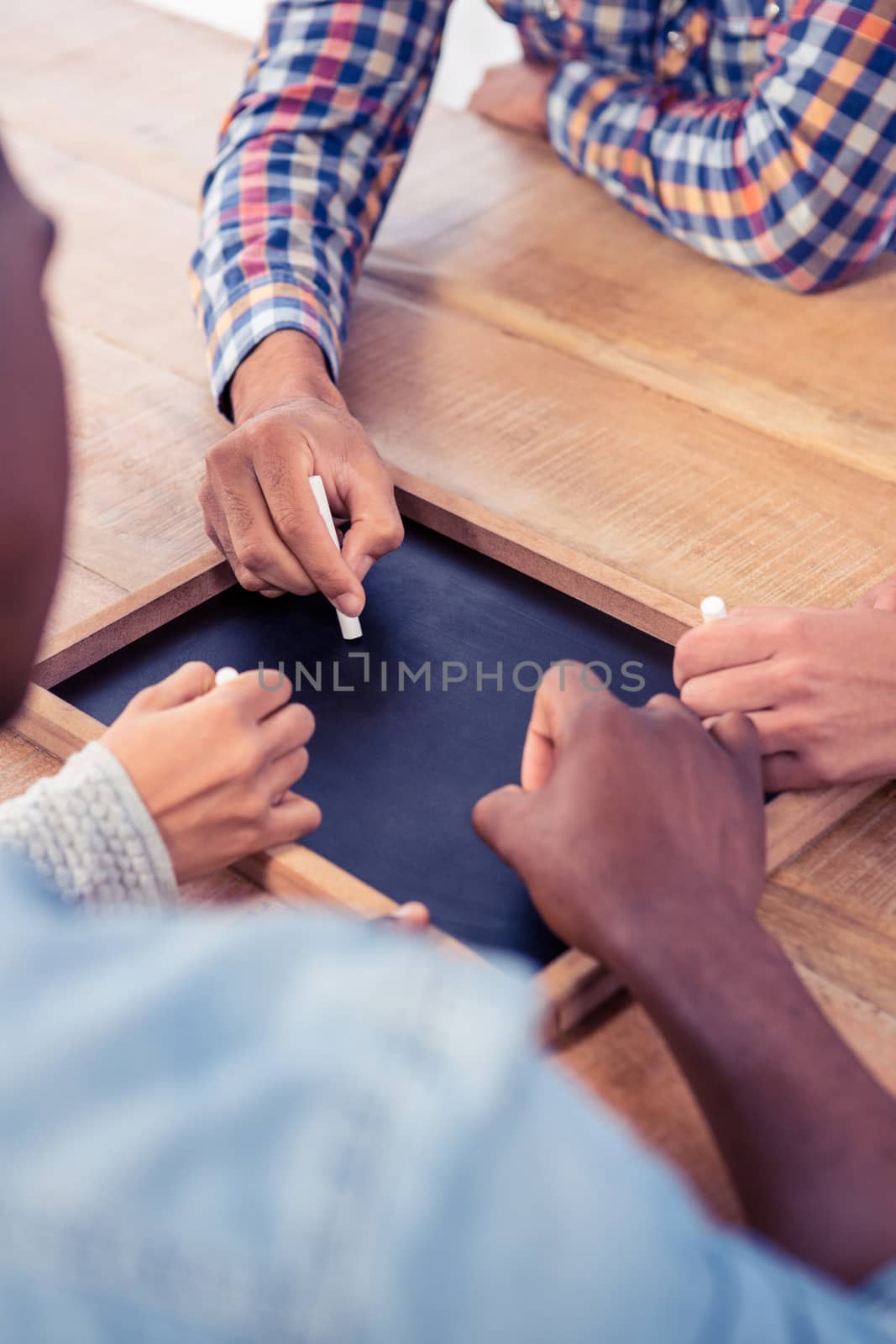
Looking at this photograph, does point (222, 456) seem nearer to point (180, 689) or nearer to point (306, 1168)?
point (180, 689)

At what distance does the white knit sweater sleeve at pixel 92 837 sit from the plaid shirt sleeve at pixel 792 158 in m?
0.85

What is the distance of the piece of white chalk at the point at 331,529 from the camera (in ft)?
3.04

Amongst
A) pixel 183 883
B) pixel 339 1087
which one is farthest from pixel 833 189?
pixel 339 1087

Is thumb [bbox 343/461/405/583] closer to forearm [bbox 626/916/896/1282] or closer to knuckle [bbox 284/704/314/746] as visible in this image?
knuckle [bbox 284/704/314/746]

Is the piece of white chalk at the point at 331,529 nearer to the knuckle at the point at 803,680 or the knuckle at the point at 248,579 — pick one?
the knuckle at the point at 248,579

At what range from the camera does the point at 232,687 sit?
80 cm

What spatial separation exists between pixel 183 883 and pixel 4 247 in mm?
392

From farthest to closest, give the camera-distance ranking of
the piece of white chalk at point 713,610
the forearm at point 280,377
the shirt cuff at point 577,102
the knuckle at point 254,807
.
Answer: the shirt cuff at point 577,102, the forearm at point 280,377, the piece of white chalk at point 713,610, the knuckle at point 254,807

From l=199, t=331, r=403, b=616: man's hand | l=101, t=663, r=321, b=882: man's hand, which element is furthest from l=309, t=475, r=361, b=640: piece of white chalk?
l=101, t=663, r=321, b=882: man's hand

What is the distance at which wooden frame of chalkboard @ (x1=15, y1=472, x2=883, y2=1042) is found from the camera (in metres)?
0.68

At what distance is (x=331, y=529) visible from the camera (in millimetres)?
941

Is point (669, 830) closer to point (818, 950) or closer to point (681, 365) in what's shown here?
point (818, 950)

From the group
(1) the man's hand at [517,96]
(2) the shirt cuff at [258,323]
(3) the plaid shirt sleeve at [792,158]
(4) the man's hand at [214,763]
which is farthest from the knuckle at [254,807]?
(1) the man's hand at [517,96]

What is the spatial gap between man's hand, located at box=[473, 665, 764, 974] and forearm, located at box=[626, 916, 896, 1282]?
2cm
